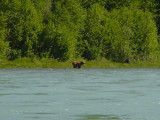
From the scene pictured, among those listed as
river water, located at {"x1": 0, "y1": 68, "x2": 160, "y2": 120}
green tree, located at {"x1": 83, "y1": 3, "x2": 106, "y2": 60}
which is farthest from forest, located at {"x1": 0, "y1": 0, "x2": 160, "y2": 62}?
river water, located at {"x1": 0, "y1": 68, "x2": 160, "y2": 120}

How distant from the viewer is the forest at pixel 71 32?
238 feet

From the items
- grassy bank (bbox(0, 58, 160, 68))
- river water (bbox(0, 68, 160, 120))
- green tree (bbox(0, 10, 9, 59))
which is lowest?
grassy bank (bbox(0, 58, 160, 68))

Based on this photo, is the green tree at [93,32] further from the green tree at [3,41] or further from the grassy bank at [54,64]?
the green tree at [3,41]

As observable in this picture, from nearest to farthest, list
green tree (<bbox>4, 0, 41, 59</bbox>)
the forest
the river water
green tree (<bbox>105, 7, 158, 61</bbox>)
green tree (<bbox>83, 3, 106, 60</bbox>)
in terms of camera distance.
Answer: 1. the river water
2. green tree (<bbox>4, 0, 41, 59</bbox>)
3. the forest
4. green tree (<bbox>105, 7, 158, 61</bbox>)
5. green tree (<bbox>83, 3, 106, 60</bbox>)

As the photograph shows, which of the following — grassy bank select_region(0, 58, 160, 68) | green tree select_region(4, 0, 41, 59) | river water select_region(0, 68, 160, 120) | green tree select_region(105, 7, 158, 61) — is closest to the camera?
river water select_region(0, 68, 160, 120)

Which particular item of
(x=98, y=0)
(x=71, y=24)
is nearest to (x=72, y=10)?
(x=71, y=24)

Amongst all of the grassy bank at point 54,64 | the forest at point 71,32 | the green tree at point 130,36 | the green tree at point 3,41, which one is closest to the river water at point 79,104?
the grassy bank at point 54,64

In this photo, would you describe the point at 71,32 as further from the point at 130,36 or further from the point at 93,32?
the point at 130,36

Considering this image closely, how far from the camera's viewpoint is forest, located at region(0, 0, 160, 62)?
72562mm

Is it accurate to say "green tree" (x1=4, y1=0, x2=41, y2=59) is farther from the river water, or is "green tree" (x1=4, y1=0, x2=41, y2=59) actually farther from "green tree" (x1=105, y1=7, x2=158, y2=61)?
the river water

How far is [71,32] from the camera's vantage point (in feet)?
247

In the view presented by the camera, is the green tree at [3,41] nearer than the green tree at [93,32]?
Yes

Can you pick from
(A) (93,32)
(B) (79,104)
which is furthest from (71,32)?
(B) (79,104)

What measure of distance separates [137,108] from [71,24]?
56.5m
